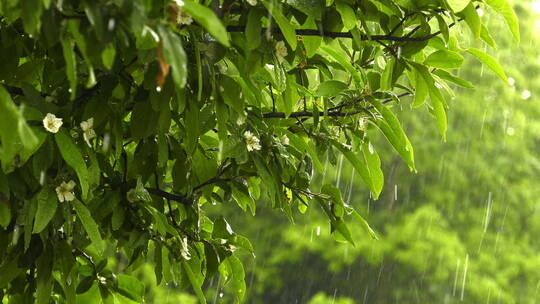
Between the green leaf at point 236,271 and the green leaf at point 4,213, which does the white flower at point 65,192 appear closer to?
the green leaf at point 4,213

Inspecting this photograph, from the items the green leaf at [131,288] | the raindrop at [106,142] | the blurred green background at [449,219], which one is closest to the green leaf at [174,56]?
the raindrop at [106,142]

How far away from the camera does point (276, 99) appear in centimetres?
226

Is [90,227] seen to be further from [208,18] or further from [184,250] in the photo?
[208,18]

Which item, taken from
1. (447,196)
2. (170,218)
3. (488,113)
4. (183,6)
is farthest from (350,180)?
(183,6)

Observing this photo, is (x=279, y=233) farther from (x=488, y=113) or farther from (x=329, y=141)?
(x=329, y=141)

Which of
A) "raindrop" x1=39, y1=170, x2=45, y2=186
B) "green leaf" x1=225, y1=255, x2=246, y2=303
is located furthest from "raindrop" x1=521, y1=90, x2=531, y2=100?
"raindrop" x1=39, y1=170, x2=45, y2=186

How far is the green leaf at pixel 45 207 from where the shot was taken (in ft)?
5.43

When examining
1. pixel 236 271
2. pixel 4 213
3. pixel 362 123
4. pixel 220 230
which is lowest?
pixel 236 271

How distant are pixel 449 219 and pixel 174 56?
10074 mm

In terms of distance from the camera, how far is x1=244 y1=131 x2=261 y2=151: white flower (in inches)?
75.6

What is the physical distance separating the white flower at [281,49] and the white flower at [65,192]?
48 cm

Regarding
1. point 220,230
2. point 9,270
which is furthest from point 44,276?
point 220,230

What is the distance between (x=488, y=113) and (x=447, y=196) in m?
1.14

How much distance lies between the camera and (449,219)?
35.6 ft
